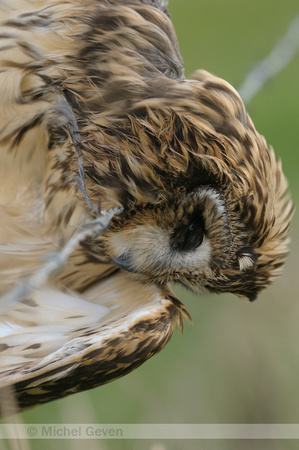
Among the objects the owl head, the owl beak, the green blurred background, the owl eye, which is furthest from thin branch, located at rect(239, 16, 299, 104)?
the owl beak

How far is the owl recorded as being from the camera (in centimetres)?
254

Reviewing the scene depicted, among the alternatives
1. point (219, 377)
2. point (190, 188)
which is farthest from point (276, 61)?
point (219, 377)

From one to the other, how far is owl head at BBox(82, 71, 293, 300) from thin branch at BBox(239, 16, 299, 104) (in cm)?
A: 18

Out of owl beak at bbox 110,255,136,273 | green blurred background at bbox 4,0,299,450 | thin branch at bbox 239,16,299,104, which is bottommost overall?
green blurred background at bbox 4,0,299,450

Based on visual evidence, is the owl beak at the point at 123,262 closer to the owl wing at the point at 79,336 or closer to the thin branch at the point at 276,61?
the owl wing at the point at 79,336

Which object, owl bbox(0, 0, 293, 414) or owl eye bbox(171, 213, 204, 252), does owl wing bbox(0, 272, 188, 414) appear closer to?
Result: owl bbox(0, 0, 293, 414)

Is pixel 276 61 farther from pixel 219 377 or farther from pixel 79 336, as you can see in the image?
pixel 219 377

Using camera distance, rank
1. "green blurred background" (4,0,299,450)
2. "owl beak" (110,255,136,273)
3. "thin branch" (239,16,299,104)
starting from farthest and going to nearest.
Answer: "green blurred background" (4,0,299,450)
"owl beak" (110,255,136,273)
"thin branch" (239,16,299,104)

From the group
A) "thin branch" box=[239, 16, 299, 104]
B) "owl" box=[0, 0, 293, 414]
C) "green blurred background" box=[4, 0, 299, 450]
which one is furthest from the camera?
"green blurred background" box=[4, 0, 299, 450]

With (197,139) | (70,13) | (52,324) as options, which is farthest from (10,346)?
(70,13)

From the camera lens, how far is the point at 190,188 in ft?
8.36

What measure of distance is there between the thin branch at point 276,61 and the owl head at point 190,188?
7.0 inches

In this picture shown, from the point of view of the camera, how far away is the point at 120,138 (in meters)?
2.62

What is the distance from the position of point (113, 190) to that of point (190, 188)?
0.91ft
